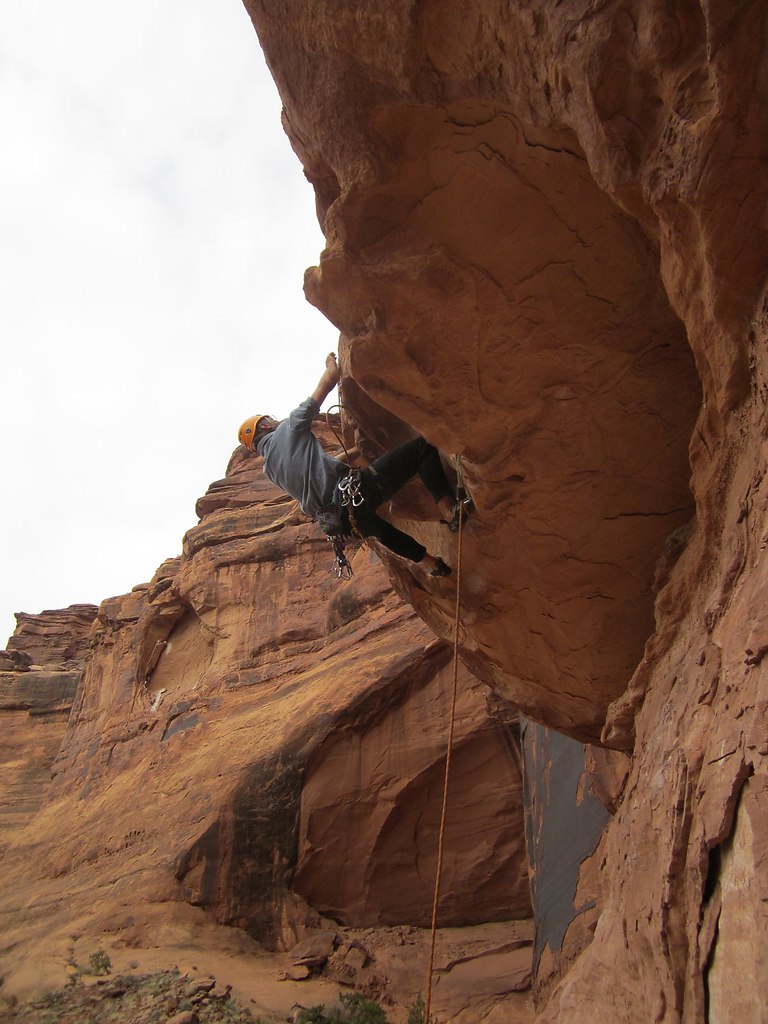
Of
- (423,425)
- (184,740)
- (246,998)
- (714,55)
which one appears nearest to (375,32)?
(714,55)

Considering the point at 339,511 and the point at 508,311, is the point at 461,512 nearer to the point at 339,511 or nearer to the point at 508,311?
the point at 339,511

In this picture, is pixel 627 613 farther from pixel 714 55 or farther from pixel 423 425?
pixel 714 55

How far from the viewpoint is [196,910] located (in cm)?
899

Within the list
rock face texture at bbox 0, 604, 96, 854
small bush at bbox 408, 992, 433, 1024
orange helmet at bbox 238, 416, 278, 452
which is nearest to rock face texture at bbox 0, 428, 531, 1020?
small bush at bbox 408, 992, 433, 1024

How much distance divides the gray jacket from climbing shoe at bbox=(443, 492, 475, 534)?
3.33ft

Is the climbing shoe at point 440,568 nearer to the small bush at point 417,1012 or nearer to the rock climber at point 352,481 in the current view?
the rock climber at point 352,481

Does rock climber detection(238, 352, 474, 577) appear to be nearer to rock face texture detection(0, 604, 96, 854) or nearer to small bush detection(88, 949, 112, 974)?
small bush detection(88, 949, 112, 974)

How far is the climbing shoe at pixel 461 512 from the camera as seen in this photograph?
5.02m

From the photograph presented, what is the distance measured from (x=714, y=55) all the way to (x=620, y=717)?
3.45 m

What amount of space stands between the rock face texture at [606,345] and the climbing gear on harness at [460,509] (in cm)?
16

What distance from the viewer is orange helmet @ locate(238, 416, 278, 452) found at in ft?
22.5

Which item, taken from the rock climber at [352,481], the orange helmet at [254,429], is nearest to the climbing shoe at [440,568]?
the rock climber at [352,481]

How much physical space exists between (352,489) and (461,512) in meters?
0.84

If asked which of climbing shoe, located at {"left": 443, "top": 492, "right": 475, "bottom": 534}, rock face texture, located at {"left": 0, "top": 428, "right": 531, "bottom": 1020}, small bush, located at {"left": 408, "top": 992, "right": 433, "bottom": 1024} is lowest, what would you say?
small bush, located at {"left": 408, "top": 992, "right": 433, "bottom": 1024}
